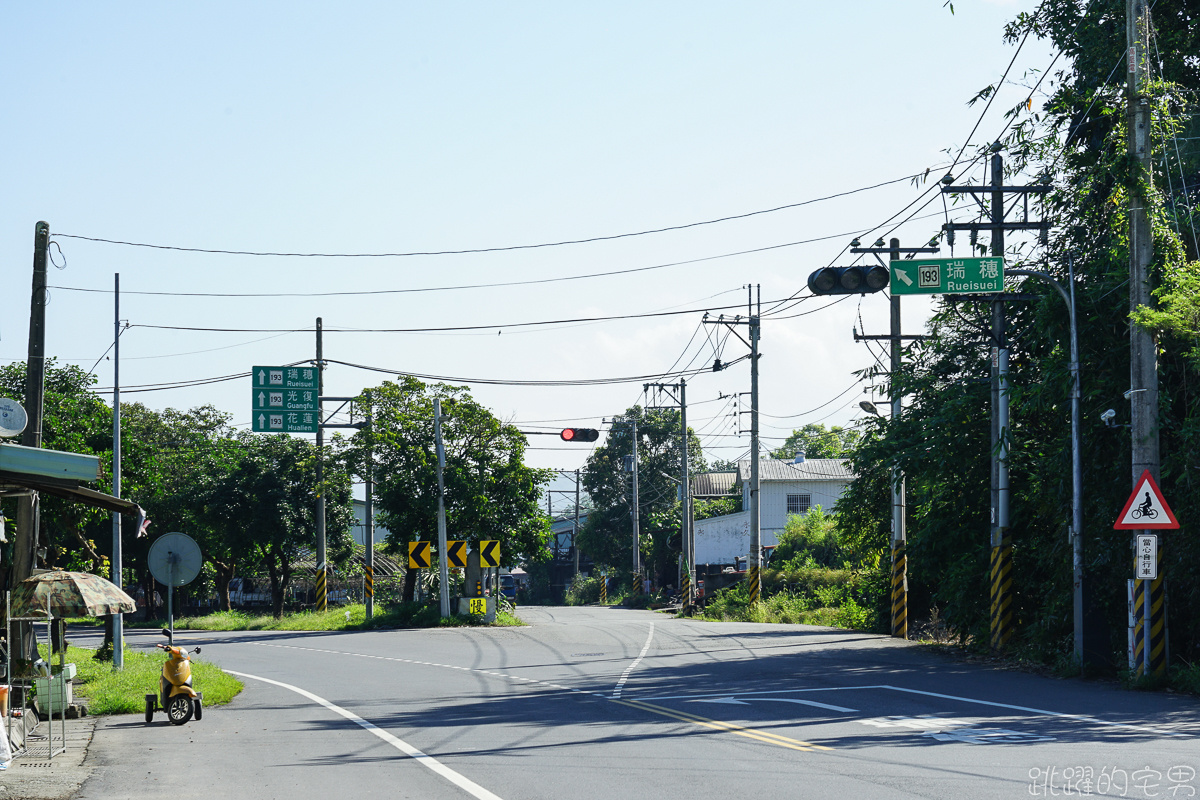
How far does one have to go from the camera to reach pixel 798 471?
74.4 metres

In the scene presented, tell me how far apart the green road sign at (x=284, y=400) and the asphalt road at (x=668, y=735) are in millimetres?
14635

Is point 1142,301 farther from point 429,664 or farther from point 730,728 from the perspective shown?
point 429,664

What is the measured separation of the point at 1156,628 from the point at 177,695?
1375cm

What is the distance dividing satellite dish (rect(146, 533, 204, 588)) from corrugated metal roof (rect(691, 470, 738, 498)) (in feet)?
206

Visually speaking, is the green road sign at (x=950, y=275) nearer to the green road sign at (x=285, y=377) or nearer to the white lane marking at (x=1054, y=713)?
the white lane marking at (x=1054, y=713)

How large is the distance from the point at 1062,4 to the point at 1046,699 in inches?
586

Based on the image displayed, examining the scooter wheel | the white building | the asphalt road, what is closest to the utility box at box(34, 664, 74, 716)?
the asphalt road

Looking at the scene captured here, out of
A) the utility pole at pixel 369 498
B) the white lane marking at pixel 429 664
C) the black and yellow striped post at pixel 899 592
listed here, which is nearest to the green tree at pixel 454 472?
the utility pole at pixel 369 498

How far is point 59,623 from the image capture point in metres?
15.5

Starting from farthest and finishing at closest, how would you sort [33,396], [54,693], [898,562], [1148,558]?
[898,562] → [33,396] → [1148,558] → [54,693]

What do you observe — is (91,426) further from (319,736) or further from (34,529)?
(319,736)

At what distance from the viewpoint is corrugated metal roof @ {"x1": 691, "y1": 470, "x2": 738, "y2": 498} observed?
8010cm

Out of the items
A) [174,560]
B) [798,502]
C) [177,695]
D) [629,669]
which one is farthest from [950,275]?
[798,502]

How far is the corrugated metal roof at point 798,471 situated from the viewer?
2876 inches
